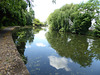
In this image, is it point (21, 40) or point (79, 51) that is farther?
point (21, 40)

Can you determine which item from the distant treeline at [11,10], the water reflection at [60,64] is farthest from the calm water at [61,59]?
the distant treeline at [11,10]

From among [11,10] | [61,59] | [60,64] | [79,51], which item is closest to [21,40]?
[11,10]

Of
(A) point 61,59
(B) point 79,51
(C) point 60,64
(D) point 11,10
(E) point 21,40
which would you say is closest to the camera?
(C) point 60,64

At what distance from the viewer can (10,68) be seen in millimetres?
2555

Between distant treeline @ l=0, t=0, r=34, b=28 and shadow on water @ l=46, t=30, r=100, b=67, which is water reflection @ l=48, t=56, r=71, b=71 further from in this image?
distant treeline @ l=0, t=0, r=34, b=28

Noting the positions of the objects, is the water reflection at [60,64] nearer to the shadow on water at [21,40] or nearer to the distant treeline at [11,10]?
the shadow on water at [21,40]

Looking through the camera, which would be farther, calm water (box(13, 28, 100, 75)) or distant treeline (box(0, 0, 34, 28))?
distant treeline (box(0, 0, 34, 28))

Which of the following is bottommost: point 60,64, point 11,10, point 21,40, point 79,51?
point 60,64

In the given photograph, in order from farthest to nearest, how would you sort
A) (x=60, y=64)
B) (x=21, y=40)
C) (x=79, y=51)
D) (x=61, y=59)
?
(x=21, y=40) → (x=79, y=51) → (x=61, y=59) → (x=60, y=64)

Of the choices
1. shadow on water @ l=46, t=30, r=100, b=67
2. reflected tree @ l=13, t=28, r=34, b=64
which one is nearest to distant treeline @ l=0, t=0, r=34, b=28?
reflected tree @ l=13, t=28, r=34, b=64

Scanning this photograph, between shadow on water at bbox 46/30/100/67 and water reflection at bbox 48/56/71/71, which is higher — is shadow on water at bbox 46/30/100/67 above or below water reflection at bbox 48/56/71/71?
above

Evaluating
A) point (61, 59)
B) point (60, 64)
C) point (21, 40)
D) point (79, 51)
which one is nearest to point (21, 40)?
point (21, 40)

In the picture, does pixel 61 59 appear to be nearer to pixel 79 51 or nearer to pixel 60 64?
pixel 60 64

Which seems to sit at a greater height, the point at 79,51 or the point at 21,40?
the point at 21,40
